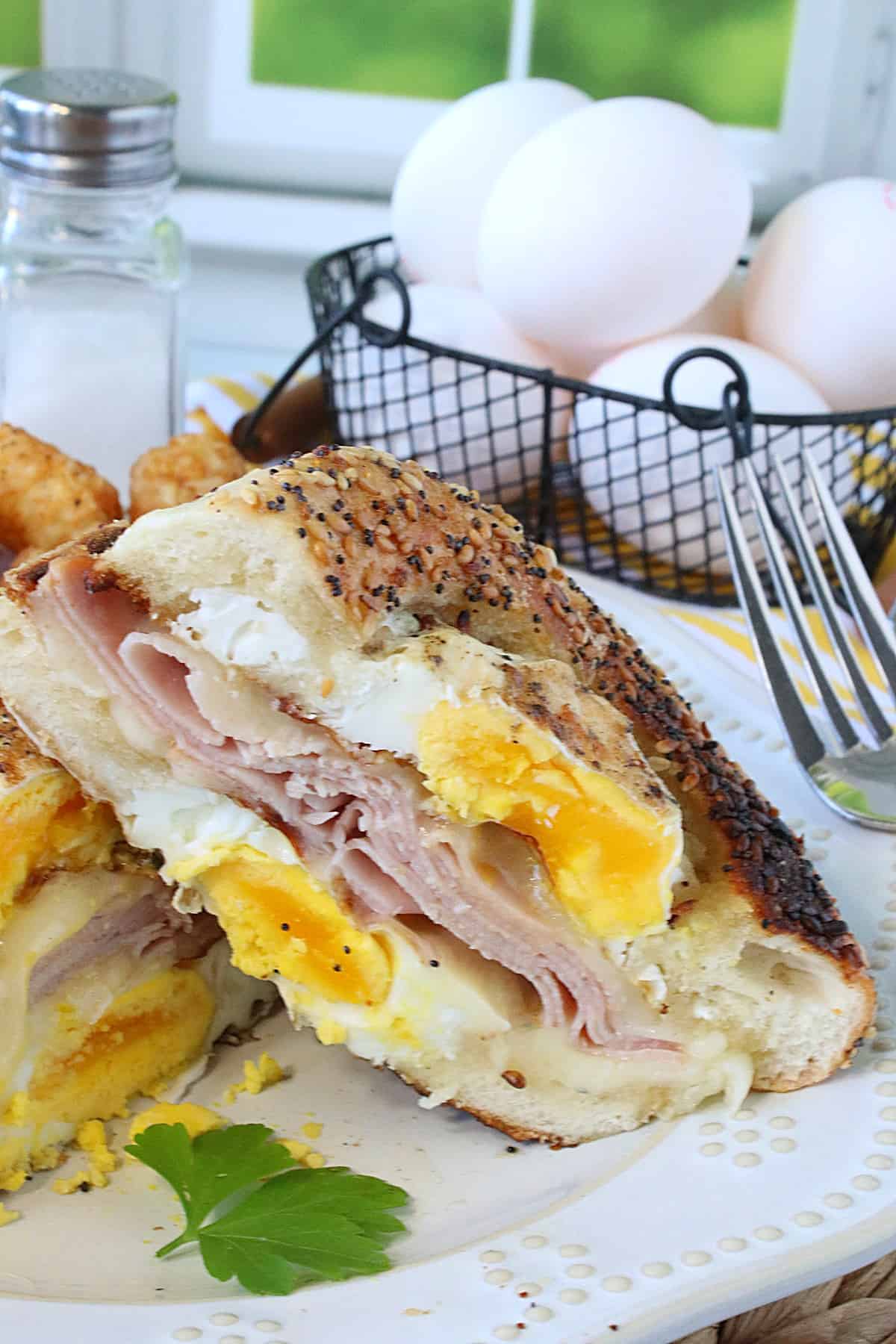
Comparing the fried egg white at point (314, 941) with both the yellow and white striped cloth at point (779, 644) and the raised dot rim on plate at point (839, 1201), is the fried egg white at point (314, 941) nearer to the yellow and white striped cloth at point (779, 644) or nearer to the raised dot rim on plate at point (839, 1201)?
the raised dot rim on plate at point (839, 1201)

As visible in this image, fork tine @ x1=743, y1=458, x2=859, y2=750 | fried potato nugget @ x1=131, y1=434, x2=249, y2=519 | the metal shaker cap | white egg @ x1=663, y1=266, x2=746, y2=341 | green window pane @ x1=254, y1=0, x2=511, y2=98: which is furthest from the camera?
green window pane @ x1=254, y1=0, x2=511, y2=98

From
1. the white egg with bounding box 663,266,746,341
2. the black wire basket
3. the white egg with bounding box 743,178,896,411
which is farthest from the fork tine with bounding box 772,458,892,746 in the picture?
the white egg with bounding box 663,266,746,341

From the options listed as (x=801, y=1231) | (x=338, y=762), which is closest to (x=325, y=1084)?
(x=338, y=762)

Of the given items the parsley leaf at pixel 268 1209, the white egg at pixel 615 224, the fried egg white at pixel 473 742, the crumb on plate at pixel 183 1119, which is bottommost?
the crumb on plate at pixel 183 1119

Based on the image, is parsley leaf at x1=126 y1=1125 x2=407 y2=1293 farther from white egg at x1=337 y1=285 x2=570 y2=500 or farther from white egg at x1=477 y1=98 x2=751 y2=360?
white egg at x1=477 y1=98 x2=751 y2=360

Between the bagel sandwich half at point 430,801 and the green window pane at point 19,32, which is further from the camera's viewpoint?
the green window pane at point 19,32

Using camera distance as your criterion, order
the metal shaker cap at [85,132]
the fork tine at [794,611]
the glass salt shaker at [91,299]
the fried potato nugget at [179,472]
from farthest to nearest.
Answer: the glass salt shaker at [91,299], the metal shaker cap at [85,132], the fried potato nugget at [179,472], the fork tine at [794,611]

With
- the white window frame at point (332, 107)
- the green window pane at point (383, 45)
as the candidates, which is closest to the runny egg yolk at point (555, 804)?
the white window frame at point (332, 107)

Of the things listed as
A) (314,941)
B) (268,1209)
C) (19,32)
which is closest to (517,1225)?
(268,1209)
